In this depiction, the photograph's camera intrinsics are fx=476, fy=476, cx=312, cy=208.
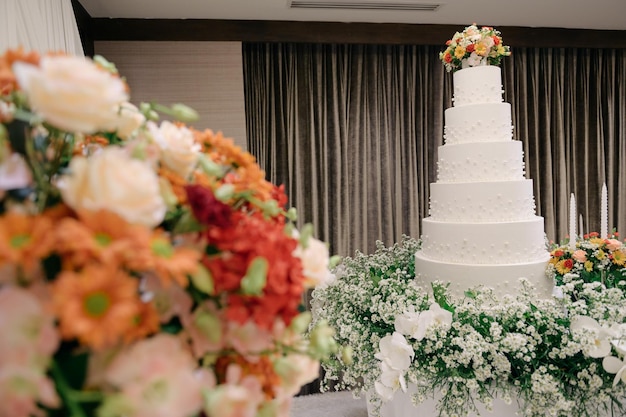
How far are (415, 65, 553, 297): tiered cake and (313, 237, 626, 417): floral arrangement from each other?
24cm

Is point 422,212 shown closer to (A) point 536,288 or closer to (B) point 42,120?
(A) point 536,288

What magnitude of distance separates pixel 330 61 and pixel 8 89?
3.28 metres

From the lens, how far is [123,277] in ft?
1.19

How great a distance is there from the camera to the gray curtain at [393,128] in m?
3.55

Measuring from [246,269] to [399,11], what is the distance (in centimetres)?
317

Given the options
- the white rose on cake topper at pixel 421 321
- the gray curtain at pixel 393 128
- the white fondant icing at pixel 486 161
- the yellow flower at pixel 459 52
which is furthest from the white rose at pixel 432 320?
the gray curtain at pixel 393 128

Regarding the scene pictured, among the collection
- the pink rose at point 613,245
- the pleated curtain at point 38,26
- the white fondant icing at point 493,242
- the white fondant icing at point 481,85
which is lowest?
the pink rose at point 613,245

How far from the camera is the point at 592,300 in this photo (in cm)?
161

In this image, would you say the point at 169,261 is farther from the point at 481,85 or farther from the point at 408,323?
the point at 481,85

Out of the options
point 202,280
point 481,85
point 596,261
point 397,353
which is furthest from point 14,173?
point 596,261

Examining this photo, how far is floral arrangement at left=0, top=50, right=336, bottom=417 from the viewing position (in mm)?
356

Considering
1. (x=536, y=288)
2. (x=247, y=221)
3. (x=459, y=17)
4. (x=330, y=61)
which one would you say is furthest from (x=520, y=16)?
(x=247, y=221)

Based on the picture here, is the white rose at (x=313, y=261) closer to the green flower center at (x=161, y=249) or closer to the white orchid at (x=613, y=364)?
the green flower center at (x=161, y=249)

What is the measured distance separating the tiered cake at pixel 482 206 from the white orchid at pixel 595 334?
50cm
